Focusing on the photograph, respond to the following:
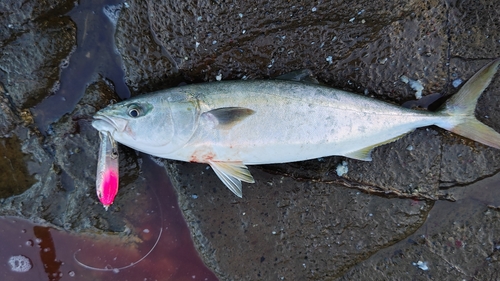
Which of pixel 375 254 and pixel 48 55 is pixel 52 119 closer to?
pixel 48 55

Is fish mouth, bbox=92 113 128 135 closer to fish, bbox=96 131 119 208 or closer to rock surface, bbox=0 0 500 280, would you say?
fish, bbox=96 131 119 208

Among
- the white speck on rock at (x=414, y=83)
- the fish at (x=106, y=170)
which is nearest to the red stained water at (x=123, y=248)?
the fish at (x=106, y=170)

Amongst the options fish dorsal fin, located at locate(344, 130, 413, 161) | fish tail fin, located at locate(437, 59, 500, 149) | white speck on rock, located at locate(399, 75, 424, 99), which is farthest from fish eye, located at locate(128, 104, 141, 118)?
fish tail fin, located at locate(437, 59, 500, 149)

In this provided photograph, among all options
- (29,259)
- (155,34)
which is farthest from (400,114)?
(29,259)

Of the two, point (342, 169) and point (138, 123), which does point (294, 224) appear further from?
point (138, 123)

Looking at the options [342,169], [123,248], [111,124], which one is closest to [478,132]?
[342,169]
